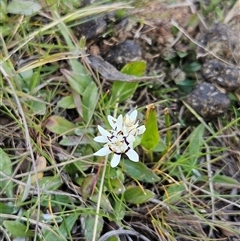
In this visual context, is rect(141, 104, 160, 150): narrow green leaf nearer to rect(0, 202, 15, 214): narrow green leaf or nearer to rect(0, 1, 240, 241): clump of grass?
rect(0, 1, 240, 241): clump of grass

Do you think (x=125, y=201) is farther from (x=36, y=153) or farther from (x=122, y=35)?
(x=122, y=35)

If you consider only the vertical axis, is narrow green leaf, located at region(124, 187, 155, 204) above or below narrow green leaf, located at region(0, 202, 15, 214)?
below

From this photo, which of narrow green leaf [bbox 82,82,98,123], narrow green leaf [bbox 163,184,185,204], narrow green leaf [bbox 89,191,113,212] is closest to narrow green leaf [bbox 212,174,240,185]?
narrow green leaf [bbox 163,184,185,204]

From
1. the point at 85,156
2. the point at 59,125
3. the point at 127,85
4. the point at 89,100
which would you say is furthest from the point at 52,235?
the point at 127,85

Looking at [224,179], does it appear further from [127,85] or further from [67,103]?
[67,103]

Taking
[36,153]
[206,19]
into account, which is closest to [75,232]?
[36,153]
